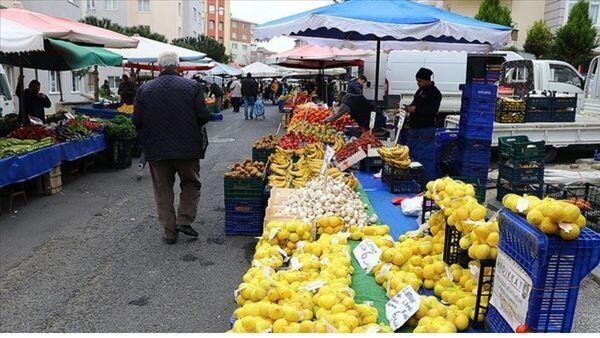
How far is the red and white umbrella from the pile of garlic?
13.9 ft

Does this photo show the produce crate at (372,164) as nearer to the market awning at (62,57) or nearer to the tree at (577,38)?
the market awning at (62,57)

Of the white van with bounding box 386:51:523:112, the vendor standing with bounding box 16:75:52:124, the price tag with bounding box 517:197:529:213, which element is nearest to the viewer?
the price tag with bounding box 517:197:529:213

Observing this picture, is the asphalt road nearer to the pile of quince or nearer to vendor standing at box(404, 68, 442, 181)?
the pile of quince

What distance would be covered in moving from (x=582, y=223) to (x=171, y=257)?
459cm

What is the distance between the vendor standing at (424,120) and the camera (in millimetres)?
7594

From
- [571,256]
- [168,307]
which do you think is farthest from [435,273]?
[168,307]

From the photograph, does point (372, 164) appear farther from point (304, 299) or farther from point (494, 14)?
point (494, 14)

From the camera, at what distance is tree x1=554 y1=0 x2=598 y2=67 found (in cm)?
2477

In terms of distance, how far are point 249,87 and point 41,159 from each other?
15533 millimetres

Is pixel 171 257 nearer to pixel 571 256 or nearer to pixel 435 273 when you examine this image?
pixel 435 273

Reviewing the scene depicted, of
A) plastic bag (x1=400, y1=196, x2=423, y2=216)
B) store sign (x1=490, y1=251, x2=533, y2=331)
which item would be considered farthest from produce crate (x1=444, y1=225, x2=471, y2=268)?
plastic bag (x1=400, y1=196, x2=423, y2=216)

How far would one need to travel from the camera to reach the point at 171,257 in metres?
5.80

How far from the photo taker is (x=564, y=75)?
50.3 feet

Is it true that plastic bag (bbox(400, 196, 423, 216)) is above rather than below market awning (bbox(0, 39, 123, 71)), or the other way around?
below
